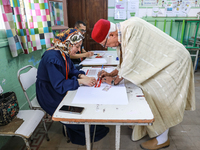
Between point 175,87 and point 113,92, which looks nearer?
point 113,92

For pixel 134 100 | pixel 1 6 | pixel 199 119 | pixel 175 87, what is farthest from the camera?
pixel 199 119

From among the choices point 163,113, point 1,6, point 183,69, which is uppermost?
point 1,6

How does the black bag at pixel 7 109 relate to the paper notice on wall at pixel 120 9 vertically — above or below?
below

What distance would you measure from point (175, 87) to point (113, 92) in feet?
1.75

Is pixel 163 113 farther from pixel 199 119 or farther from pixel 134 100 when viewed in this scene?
pixel 199 119

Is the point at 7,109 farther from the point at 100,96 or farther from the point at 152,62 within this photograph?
the point at 152,62

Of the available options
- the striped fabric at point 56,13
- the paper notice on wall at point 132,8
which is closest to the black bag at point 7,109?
the striped fabric at point 56,13

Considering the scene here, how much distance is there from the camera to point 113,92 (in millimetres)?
1122

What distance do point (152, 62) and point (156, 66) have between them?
0.15 feet

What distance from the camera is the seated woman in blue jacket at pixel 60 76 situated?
47.4 inches

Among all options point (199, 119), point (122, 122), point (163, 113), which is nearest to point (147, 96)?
point (163, 113)

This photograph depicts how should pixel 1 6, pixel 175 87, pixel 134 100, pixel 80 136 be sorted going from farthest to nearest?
pixel 80 136, pixel 1 6, pixel 175 87, pixel 134 100

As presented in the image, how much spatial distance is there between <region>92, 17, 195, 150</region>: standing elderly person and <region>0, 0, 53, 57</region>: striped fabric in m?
1.01

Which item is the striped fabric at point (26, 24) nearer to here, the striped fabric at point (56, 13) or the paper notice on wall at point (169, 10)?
the striped fabric at point (56, 13)
